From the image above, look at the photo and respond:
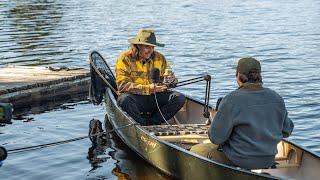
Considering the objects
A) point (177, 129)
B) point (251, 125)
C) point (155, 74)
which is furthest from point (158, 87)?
point (251, 125)

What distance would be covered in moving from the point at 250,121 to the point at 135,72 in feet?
14.1

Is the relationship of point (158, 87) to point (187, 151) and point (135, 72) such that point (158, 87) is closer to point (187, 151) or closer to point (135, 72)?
point (135, 72)

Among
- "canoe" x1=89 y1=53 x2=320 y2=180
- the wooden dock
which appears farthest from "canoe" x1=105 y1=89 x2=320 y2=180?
the wooden dock

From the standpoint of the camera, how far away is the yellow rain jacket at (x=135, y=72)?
11445 mm

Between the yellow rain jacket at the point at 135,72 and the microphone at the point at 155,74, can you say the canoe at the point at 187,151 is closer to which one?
the yellow rain jacket at the point at 135,72

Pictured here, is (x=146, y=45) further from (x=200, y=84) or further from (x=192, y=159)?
(x=200, y=84)

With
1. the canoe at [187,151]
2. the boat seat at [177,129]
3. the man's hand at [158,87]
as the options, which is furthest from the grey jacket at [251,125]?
the man's hand at [158,87]

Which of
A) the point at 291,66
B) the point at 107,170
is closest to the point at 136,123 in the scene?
the point at 107,170

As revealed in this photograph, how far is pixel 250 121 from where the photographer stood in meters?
7.54

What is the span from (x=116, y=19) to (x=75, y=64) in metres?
15.0

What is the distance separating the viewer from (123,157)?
11.6 metres

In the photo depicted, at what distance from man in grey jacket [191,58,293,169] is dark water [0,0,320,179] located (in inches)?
108

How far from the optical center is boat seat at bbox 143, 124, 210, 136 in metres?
10.5

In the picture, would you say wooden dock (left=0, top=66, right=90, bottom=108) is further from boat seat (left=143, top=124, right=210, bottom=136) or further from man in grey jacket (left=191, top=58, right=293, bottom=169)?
man in grey jacket (left=191, top=58, right=293, bottom=169)
